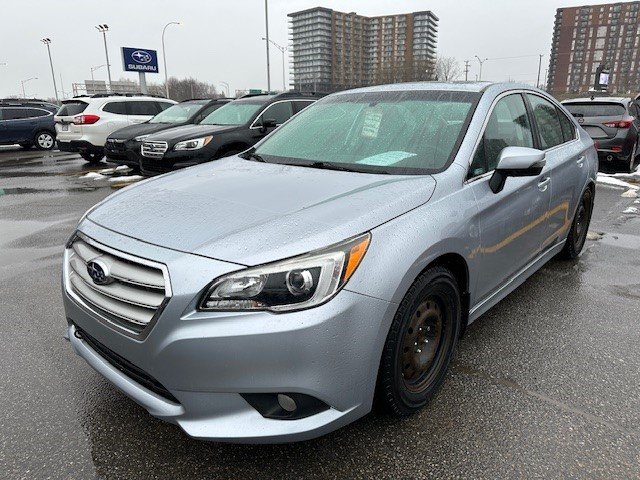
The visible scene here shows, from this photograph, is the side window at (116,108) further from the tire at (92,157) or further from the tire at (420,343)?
the tire at (420,343)

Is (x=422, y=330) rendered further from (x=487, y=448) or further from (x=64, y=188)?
(x=64, y=188)

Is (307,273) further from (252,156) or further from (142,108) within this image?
(142,108)

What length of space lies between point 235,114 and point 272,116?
72 centimetres

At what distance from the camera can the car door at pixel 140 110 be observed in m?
13.2

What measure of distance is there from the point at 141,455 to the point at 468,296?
1.81 meters

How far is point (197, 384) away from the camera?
1.80m

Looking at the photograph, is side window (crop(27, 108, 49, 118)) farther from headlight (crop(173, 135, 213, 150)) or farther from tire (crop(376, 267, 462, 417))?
tire (crop(376, 267, 462, 417))

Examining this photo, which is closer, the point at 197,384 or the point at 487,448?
the point at 197,384

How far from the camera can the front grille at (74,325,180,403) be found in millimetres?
1905

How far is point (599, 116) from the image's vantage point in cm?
948

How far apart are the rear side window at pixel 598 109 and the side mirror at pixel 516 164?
830 centimetres

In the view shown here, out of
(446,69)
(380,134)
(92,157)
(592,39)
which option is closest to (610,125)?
(380,134)

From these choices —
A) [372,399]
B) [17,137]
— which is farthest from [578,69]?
[372,399]

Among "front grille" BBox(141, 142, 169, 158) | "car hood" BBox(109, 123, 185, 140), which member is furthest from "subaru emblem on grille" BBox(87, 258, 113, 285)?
"car hood" BBox(109, 123, 185, 140)
